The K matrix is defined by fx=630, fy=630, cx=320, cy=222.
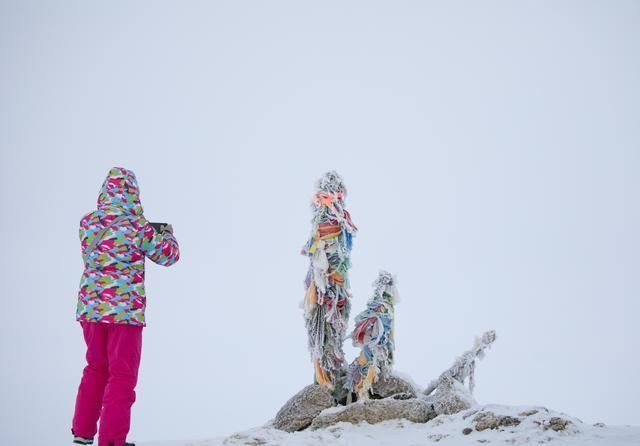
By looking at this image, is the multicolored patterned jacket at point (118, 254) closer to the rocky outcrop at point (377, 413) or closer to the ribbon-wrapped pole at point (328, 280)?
the ribbon-wrapped pole at point (328, 280)

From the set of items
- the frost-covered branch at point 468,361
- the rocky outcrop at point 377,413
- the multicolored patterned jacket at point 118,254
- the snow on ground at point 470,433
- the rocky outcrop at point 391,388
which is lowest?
the snow on ground at point 470,433

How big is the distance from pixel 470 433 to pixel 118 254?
Answer: 4828mm

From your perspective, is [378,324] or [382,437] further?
[378,324]

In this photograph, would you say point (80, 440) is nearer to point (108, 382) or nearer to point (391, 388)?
point (108, 382)

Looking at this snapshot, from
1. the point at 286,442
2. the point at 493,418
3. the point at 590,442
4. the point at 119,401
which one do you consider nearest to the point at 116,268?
the point at 119,401

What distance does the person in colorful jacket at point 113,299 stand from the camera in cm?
687

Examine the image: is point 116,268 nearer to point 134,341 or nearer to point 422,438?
point 134,341

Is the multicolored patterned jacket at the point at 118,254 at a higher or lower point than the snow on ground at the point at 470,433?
higher

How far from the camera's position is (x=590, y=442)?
22.1 ft

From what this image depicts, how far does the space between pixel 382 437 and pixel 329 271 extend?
2.87m

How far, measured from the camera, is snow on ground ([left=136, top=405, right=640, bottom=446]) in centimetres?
704

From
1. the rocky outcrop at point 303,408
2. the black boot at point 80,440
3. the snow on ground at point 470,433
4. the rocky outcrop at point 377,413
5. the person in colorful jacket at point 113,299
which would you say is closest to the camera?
the person in colorful jacket at point 113,299

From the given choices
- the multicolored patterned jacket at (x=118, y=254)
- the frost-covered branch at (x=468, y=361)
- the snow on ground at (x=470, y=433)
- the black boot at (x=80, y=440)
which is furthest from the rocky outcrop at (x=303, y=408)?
the multicolored patterned jacket at (x=118, y=254)

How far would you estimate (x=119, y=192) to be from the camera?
23.9 feet
